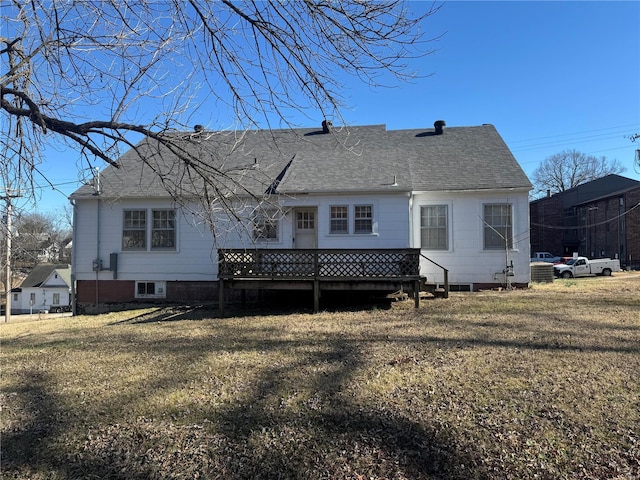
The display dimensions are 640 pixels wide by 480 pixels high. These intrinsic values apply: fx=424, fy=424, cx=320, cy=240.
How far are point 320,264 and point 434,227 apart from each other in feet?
16.6

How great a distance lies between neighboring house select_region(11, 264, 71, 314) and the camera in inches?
1729

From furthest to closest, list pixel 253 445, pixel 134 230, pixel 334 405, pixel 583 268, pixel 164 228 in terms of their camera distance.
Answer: pixel 583 268 < pixel 134 230 < pixel 164 228 < pixel 334 405 < pixel 253 445

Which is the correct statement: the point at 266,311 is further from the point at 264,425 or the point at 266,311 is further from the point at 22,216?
the point at 264,425

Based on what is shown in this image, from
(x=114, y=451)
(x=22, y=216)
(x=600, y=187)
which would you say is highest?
(x=600, y=187)

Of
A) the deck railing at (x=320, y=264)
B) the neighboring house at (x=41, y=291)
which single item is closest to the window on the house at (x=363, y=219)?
the deck railing at (x=320, y=264)

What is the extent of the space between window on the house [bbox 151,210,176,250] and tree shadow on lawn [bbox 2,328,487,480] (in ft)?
33.4

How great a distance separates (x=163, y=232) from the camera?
565 inches

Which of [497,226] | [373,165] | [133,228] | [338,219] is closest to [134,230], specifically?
[133,228]

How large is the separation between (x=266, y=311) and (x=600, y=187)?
50.6 meters

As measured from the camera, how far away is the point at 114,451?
3.50 meters

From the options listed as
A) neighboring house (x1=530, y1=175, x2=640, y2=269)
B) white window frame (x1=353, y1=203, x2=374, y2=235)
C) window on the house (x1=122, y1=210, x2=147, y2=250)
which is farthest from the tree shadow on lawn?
neighboring house (x1=530, y1=175, x2=640, y2=269)

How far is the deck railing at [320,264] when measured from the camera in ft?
35.8

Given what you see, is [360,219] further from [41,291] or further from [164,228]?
[41,291]

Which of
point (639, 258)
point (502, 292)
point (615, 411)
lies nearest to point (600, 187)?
point (639, 258)
